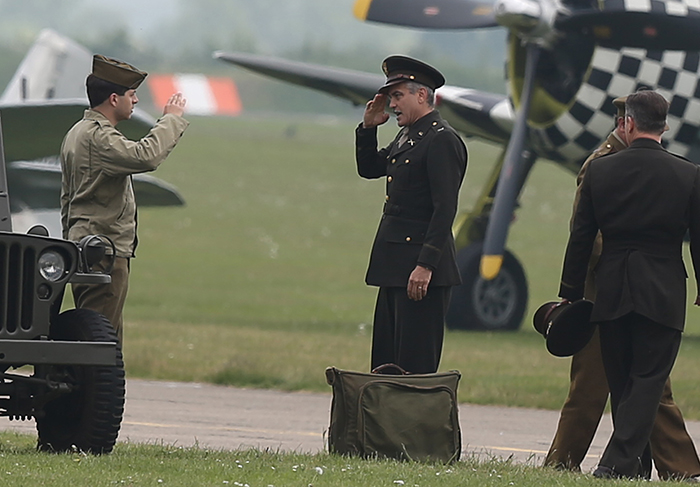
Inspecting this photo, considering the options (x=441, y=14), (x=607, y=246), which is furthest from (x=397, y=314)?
(x=441, y=14)

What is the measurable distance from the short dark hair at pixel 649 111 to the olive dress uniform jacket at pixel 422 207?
0.96 metres

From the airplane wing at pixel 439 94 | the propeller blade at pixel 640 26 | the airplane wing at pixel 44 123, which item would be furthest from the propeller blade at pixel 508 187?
the airplane wing at pixel 44 123

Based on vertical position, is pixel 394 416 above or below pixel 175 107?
below

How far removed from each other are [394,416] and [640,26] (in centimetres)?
894

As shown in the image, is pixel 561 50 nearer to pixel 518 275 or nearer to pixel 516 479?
pixel 518 275

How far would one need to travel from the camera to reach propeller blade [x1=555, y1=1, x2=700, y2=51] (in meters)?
14.8

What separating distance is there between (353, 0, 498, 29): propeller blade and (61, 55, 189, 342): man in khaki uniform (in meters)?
10.5

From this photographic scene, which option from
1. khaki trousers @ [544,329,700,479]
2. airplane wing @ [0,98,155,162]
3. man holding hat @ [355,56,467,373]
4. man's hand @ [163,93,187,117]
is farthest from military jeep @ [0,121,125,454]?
airplane wing @ [0,98,155,162]

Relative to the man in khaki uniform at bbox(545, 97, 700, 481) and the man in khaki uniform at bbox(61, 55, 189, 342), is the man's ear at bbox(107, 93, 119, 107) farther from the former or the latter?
the man in khaki uniform at bbox(545, 97, 700, 481)

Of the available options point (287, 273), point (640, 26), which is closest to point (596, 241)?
point (640, 26)

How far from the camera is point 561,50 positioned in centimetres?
1623

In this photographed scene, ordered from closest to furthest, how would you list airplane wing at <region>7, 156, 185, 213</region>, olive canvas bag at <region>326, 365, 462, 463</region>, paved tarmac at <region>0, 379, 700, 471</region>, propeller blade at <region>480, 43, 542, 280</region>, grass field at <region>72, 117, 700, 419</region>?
olive canvas bag at <region>326, 365, 462, 463</region> < paved tarmac at <region>0, 379, 700, 471</region> < grass field at <region>72, 117, 700, 419</region> < propeller blade at <region>480, 43, 542, 280</region> < airplane wing at <region>7, 156, 185, 213</region>

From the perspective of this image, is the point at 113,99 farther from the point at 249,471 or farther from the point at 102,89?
the point at 249,471

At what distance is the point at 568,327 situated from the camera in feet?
23.1
